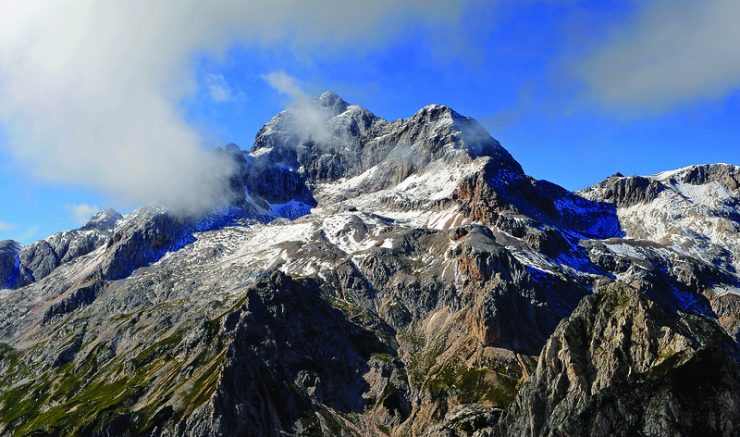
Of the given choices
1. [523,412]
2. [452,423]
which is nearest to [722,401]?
[523,412]

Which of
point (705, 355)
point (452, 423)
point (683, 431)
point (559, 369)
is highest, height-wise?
point (452, 423)

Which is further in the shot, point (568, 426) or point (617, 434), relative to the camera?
point (568, 426)

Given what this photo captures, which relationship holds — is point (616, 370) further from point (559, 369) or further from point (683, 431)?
point (683, 431)

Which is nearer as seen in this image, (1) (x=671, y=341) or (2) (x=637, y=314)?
(1) (x=671, y=341)

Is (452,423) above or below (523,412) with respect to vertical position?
above

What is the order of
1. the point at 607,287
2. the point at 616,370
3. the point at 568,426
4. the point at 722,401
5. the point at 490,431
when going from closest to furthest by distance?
the point at 722,401, the point at 568,426, the point at 616,370, the point at 607,287, the point at 490,431

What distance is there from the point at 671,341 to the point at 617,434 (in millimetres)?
19107

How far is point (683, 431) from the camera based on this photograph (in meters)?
91.4

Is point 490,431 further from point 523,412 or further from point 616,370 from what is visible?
point 616,370

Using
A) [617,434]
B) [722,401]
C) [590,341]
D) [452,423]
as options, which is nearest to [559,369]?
[590,341]

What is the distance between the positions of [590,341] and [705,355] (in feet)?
81.1

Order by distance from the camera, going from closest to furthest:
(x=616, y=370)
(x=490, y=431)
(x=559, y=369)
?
1. (x=616, y=370)
2. (x=559, y=369)
3. (x=490, y=431)

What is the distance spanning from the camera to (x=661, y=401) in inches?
3728

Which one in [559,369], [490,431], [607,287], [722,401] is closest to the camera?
[722,401]
